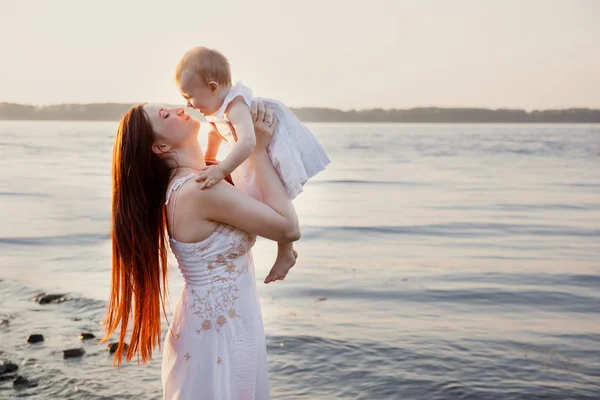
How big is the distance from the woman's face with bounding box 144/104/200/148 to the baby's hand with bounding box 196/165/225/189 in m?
0.24

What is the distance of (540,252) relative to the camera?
45.4ft

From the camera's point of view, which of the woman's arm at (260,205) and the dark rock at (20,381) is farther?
the dark rock at (20,381)

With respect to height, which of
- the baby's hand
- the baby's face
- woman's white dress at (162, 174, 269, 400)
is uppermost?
the baby's face

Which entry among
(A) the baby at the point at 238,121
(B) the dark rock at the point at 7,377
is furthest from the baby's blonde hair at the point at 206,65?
(B) the dark rock at the point at 7,377

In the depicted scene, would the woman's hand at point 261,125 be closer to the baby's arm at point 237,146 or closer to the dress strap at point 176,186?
the baby's arm at point 237,146

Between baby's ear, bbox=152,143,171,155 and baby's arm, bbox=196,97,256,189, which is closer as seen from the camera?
baby's arm, bbox=196,97,256,189

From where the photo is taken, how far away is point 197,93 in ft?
10.5

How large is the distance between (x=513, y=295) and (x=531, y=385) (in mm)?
3591

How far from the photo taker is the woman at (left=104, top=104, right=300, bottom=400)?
10.0 ft

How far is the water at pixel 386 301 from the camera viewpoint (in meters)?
6.88

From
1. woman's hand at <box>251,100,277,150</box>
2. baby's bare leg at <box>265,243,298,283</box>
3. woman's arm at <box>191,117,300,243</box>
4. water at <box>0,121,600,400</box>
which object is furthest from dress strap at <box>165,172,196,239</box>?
water at <box>0,121,600,400</box>

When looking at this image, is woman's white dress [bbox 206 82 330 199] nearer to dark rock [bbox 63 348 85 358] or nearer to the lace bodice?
the lace bodice

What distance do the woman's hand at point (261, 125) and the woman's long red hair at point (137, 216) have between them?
17.0 inches

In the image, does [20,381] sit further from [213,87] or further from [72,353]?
[213,87]
